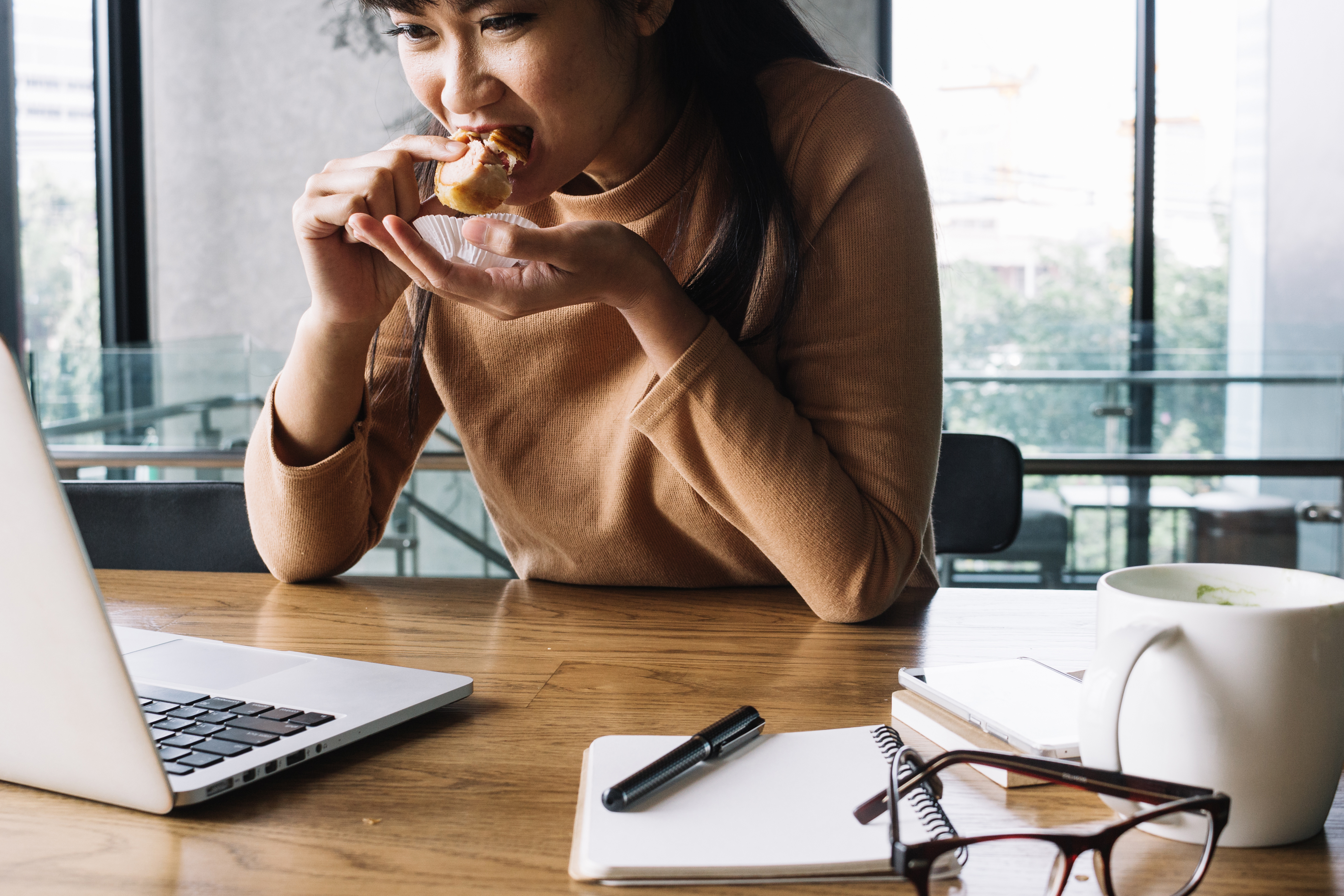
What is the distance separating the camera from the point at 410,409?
Result: 48.6 inches

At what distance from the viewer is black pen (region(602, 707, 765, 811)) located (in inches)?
21.5

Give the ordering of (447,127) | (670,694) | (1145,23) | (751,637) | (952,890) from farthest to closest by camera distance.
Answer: (1145,23) < (447,127) < (751,637) < (670,694) < (952,890)

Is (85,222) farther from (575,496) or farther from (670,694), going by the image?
(670,694)

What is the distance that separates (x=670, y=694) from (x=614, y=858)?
0.27 metres

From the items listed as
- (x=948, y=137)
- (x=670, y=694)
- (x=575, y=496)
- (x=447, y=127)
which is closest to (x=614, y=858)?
(x=670, y=694)

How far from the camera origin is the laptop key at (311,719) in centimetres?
66

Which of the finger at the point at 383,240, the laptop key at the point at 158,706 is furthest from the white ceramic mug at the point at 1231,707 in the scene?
the finger at the point at 383,240

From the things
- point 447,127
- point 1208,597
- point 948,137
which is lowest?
point 1208,597

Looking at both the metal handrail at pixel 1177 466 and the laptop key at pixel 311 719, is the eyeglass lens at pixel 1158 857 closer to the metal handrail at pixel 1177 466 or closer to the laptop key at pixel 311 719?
the laptop key at pixel 311 719

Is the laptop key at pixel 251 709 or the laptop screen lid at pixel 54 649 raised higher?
the laptop screen lid at pixel 54 649

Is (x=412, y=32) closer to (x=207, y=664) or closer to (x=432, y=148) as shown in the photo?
(x=432, y=148)

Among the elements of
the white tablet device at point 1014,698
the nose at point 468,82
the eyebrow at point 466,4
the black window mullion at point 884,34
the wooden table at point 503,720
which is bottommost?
the wooden table at point 503,720

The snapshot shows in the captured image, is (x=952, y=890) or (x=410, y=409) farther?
(x=410, y=409)

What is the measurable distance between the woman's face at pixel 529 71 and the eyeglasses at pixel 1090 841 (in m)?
0.70
